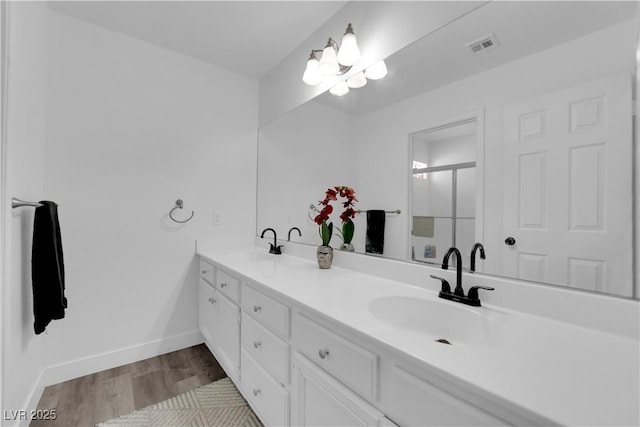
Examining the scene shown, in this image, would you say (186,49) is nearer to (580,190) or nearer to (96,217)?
(96,217)

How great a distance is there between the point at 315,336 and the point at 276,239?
129 centimetres

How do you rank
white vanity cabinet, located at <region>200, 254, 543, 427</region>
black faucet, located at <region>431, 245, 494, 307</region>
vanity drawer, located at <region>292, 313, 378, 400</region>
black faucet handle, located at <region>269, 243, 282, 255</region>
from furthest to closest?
black faucet handle, located at <region>269, 243, 282, 255</region> < black faucet, located at <region>431, 245, 494, 307</region> < vanity drawer, located at <region>292, 313, 378, 400</region> < white vanity cabinet, located at <region>200, 254, 543, 427</region>

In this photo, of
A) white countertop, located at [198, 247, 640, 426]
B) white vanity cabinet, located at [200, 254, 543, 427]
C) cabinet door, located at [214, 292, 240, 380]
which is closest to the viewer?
white countertop, located at [198, 247, 640, 426]

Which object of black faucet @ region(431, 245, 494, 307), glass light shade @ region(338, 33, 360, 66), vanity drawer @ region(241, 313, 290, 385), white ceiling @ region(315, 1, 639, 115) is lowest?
vanity drawer @ region(241, 313, 290, 385)

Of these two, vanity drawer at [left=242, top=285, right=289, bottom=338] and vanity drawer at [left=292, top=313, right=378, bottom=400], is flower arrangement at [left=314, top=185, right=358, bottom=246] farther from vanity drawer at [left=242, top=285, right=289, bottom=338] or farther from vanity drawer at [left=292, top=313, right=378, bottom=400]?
vanity drawer at [left=292, top=313, right=378, bottom=400]

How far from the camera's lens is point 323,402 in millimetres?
944

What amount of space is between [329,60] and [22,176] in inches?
64.4

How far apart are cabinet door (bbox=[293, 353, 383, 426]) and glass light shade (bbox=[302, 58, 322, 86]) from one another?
161 centimetres

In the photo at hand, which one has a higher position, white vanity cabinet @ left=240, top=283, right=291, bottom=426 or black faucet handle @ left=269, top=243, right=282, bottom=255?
black faucet handle @ left=269, top=243, right=282, bottom=255

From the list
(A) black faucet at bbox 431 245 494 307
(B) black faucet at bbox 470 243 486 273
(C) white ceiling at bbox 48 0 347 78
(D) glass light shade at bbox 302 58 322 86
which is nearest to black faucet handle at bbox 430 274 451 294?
(A) black faucet at bbox 431 245 494 307

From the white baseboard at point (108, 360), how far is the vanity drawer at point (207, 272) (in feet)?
1.71

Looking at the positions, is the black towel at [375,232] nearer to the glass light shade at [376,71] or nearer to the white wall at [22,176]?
the glass light shade at [376,71]

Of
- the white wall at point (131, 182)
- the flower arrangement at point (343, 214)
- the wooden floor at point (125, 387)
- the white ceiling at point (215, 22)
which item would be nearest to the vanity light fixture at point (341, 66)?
the white ceiling at point (215, 22)

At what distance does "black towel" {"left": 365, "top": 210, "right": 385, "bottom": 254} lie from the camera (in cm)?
150
